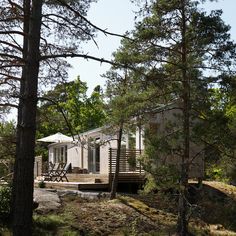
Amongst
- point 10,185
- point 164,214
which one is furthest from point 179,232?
point 10,185

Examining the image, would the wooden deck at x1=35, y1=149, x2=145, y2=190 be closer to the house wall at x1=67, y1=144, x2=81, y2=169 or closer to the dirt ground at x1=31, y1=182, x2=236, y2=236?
the dirt ground at x1=31, y1=182, x2=236, y2=236

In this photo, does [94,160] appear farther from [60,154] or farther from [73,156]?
[60,154]

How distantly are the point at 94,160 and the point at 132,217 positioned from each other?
12.1 metres

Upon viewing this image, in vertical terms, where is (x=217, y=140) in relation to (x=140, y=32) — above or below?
below

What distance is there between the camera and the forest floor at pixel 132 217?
14.2m

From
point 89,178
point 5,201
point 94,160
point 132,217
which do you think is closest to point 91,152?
point 94,160

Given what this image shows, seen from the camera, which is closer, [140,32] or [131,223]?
[140,32]

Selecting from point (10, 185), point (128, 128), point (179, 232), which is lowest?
point (179, 232)

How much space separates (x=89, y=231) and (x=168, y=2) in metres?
7.39

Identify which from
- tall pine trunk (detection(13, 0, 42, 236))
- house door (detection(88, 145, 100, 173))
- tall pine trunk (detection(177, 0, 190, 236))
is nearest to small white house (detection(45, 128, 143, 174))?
house door (detection(88, 145, 100, 173))

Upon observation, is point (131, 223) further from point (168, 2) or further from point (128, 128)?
point (168, 2)

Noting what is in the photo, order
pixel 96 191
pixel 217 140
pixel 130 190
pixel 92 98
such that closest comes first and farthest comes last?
pixel 217 140 < pixel 96 191 < pixel 130 190 < pixel 92 98

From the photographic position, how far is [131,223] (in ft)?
52.3

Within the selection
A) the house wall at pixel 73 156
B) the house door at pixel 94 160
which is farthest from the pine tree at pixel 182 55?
the house wall at pixel 73 156
